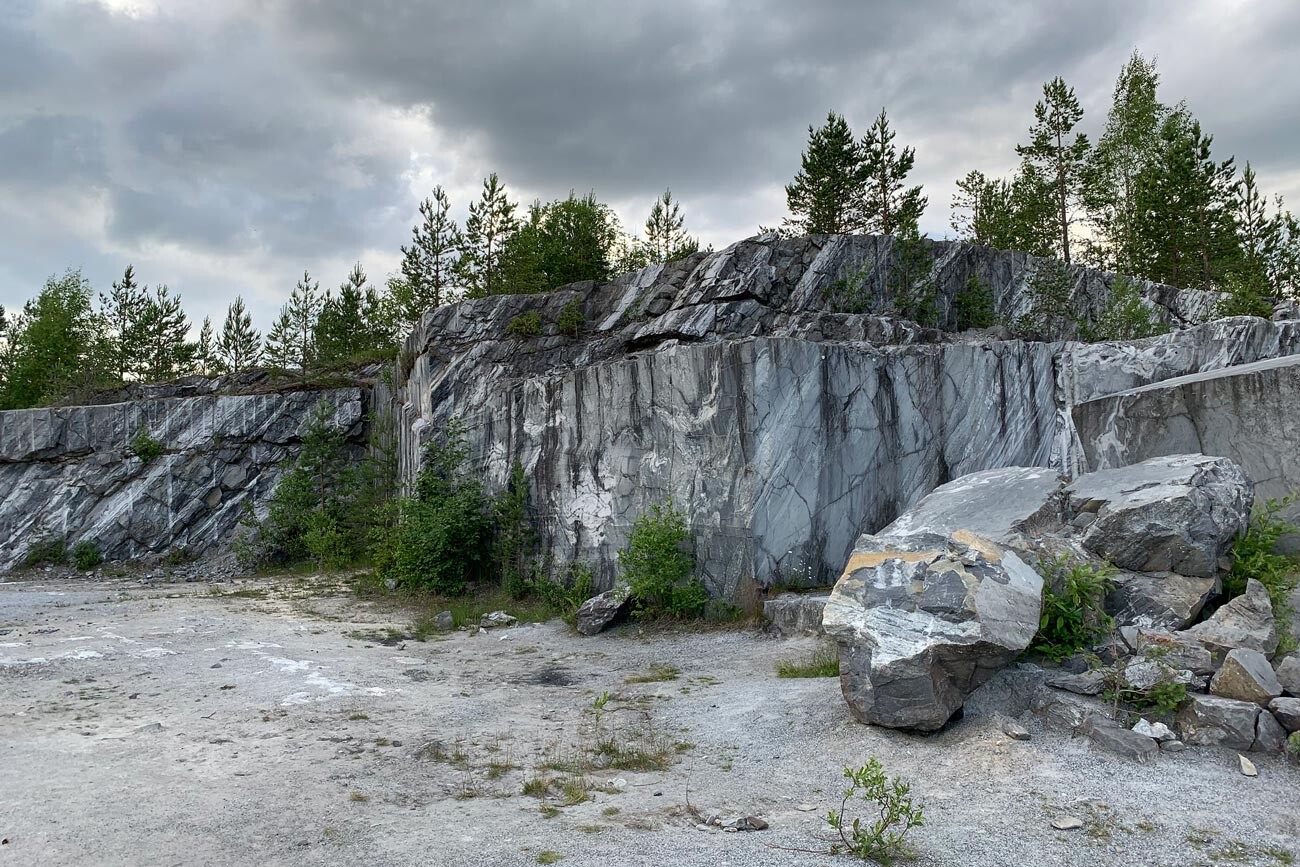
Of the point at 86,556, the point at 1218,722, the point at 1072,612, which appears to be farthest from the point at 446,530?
→ the point at 86,556

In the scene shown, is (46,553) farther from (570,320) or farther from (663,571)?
(663,571)

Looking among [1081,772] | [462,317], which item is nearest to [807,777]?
[1081,772]

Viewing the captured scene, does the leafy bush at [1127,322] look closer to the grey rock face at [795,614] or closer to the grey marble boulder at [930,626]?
the grey rock face at [795,614]

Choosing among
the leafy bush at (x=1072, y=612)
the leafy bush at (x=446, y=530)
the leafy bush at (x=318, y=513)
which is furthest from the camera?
the leafy bush at (x=318, y=513)

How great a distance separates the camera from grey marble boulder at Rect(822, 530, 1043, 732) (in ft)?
18.5

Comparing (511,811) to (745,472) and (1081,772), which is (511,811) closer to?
(1081,772)

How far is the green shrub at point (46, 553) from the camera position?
78.9 feet

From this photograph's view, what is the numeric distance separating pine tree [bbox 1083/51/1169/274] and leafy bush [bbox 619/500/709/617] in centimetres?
2782

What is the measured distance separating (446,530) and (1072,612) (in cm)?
1170

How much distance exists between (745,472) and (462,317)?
14881mm

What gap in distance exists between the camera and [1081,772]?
4.93 meters

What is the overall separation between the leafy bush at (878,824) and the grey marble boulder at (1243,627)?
2657mm

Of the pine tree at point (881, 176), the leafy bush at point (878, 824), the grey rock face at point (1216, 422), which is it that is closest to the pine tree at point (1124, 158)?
the pine tree at point (881, 176)

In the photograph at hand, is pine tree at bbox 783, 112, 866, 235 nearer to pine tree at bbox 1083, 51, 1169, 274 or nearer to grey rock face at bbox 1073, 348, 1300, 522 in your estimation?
pine tree at bbox 1083, 51, 1169, 274
